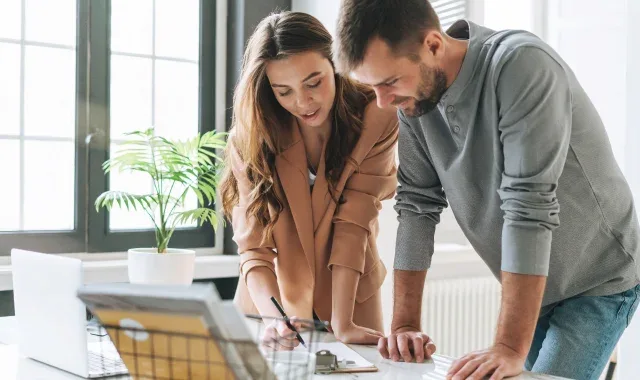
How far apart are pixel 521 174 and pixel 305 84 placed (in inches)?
24.8

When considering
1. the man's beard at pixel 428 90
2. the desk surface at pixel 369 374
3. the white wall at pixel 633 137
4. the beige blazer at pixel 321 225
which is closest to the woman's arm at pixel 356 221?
the beige blazer at pixel 321 225

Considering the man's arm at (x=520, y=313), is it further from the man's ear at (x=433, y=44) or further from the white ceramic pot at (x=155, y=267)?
the white ceramic pot at (x=155, y=267)

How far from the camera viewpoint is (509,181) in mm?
1399

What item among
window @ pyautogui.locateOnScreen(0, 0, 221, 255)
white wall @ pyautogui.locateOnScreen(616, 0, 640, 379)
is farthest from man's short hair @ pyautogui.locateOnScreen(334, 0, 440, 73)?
window @ pyautogui.locateOnScreen(0, 0, 221, 255)

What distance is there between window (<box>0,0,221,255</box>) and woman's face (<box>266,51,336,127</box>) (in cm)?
151

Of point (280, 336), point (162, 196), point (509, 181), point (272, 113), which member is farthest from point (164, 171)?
point (509, 181)

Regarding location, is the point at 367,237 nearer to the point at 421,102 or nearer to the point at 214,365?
the point at 421,102

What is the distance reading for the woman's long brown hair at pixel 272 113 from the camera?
1817mm

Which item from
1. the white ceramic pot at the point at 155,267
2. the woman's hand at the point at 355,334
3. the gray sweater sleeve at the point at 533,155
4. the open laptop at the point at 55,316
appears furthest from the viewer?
the white ceramic pot at the point at 155,267

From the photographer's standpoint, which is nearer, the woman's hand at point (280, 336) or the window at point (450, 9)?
the woman's hand at point (280, 336)

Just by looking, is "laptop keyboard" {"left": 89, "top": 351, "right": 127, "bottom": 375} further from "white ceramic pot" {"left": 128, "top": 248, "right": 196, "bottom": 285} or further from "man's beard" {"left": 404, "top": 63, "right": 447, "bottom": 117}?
"white ceramic pot" {"left": 128, "top": 248, "right": 196, "bottom": 285}

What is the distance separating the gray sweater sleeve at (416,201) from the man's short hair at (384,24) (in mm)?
311

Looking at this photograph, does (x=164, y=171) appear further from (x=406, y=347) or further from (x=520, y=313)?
(x=520, y=313)

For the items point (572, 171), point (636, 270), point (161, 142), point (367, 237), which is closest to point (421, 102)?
point (572, 171)
